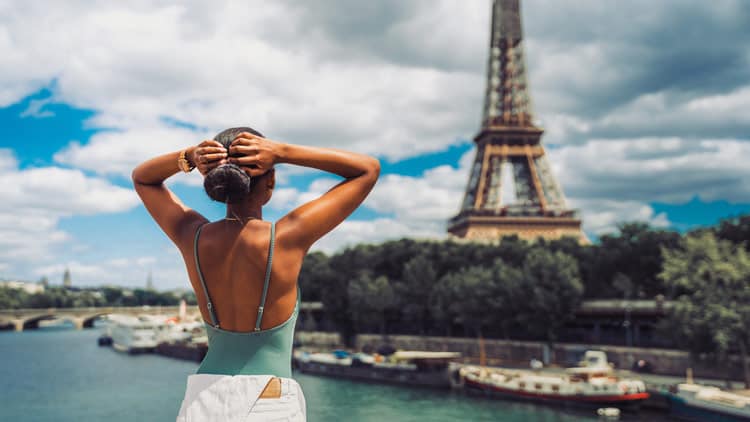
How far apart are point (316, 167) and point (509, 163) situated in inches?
3039

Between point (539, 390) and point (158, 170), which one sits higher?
point (158, 170)

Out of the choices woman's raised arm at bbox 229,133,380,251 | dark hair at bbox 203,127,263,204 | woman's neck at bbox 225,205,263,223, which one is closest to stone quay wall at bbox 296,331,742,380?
woman's raised arm at bbox 229,133,380,251

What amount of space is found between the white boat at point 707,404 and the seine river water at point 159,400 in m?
1.89

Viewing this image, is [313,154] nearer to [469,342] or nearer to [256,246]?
[256,246]

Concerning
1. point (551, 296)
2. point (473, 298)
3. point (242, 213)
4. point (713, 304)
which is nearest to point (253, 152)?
point (242, 213)

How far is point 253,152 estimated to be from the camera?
290 centimetres

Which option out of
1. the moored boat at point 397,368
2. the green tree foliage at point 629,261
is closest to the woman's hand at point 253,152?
the moored boat at point 397,368

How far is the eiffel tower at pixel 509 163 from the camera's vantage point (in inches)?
2726

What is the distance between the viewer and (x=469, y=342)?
52.3 m

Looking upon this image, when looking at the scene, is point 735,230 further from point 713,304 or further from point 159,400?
point 159,400

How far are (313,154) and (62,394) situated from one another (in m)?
43.4

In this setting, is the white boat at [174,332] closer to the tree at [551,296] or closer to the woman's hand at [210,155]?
the tree at [551,296]

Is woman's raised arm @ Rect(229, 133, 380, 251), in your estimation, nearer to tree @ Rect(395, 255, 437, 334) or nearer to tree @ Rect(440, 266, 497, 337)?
tree @ Rect(440, 266, 497, 337)

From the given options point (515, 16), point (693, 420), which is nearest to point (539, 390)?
point (693, 420)
